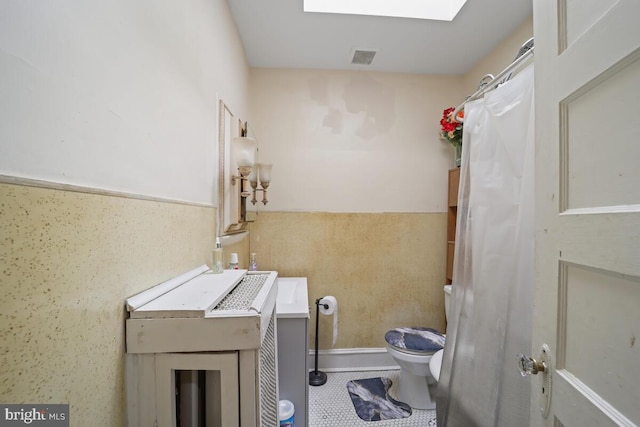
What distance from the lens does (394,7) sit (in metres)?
1.49

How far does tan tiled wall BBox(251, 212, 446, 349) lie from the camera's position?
2.03 m

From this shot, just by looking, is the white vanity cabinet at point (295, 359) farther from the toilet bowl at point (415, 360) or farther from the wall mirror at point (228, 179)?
the toilet bowl at point (415, 360)

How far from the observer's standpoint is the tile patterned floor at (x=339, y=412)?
151cm

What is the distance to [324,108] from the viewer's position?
2047 mm

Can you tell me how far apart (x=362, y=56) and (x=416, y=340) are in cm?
201

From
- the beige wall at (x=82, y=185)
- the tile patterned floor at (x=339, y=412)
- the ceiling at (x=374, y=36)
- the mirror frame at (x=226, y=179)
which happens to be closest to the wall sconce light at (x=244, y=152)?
the mirror frame at (x=226, y=179)

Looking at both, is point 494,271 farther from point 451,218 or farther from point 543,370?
point 451,218

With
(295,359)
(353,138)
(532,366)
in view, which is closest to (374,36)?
(353,138)

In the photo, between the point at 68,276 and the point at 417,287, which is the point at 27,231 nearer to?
the point at 68,276

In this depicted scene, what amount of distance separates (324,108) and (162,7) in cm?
140

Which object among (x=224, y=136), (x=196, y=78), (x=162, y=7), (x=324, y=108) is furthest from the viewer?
(x=324, y=108)

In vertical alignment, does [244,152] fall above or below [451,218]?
above

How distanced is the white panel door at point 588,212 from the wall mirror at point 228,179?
4.11 feet

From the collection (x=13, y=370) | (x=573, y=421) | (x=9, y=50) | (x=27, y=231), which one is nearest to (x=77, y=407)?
(x=13, y=370)
